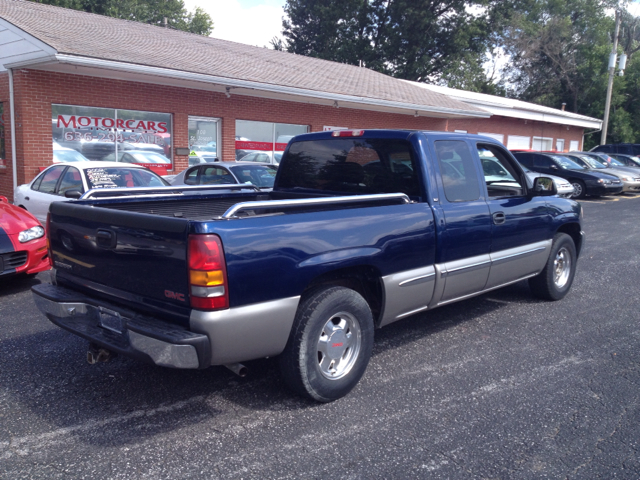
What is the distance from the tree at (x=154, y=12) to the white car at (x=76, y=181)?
2827cm

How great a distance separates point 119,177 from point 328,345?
6159mm

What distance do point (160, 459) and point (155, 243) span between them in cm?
121

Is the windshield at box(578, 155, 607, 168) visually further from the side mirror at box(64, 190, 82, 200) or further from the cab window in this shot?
the side mirror at box(64, 190, 82, 200)

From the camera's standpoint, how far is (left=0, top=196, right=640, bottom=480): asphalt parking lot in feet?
10.1

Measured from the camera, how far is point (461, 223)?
4.66 m

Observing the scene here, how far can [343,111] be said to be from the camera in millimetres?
18750

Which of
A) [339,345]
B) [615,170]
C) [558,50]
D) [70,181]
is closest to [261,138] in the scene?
[70,181]

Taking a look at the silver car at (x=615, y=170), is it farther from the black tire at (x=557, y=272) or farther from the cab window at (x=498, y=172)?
the cab window at (x=498, y=172)

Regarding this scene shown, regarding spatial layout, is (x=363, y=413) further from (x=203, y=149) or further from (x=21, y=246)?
(x=203, y=149)

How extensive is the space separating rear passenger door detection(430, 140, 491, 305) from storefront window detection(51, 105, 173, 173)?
1055 centimetres

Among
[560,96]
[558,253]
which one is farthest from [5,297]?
[560,96]

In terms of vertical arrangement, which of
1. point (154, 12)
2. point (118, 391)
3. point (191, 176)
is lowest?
point (118, 391)

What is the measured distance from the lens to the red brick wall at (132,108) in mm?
12148

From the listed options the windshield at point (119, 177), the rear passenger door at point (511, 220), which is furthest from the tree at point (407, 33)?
the rear passenger door at point (511, 220)
